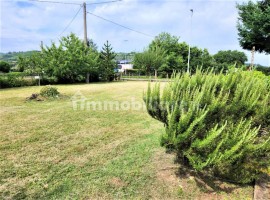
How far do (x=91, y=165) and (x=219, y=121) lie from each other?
2.35 metres

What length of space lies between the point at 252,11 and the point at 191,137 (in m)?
15.4

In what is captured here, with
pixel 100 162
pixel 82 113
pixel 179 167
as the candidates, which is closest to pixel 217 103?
pixel 179 167

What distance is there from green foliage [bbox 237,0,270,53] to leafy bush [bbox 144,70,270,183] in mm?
12421

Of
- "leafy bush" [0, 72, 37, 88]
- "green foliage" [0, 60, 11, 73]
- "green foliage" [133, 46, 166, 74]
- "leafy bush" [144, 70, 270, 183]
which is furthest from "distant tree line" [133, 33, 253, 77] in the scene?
"green foliage" [0, 60, 11, 73]

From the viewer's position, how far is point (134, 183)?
3240mm

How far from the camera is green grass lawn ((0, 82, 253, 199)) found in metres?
3.03

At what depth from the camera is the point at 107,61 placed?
81.5 feet

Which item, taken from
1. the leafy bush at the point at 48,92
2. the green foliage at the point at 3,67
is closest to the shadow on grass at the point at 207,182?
the leafy bush at the point at 48,92

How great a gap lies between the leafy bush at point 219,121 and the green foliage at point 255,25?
12.4 meters

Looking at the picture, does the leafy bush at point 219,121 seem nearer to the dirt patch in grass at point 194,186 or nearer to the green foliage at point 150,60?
the dirt patch in grass at point 194,186

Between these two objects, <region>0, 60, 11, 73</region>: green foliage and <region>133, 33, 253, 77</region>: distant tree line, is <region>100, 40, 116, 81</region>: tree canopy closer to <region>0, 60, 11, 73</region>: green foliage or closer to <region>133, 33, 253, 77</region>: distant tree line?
<region>133, 33, 253, 77</region>: distant tree line

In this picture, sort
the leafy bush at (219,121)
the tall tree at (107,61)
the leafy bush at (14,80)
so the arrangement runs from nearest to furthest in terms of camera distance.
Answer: the leafy bush at (219,121), the leafy bush at (14,80), the tall tree at (107,61)

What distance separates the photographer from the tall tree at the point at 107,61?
80.7ft

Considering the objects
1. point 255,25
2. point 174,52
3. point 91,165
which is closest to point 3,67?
point 174,52
